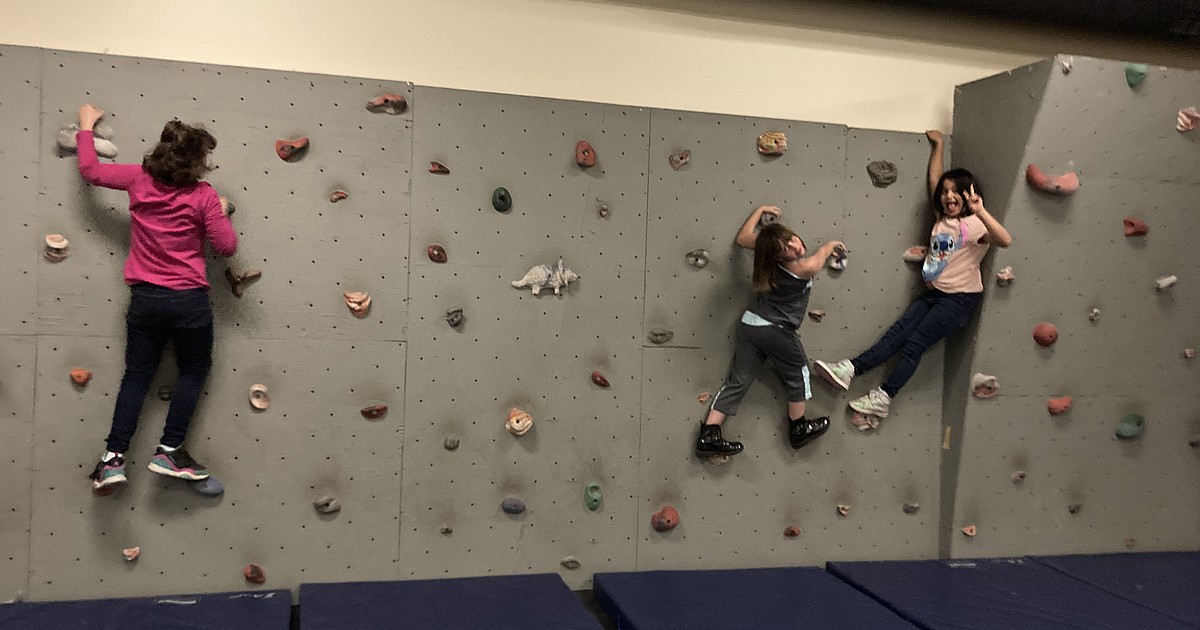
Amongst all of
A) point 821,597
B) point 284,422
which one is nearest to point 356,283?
point 284,422

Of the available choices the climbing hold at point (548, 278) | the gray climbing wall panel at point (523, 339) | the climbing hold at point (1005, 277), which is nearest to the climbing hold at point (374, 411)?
the gray climbing wall panel at point (523, 339)

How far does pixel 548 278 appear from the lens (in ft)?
10.4

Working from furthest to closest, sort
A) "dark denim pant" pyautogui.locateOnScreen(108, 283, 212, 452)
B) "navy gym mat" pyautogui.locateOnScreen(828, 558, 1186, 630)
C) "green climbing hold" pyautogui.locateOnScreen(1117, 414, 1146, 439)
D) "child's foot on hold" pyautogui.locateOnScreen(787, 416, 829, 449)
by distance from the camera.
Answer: "green climbing hold" pyautogui.locateOnScreen(1117, 414, 1146, 439), "child's foot on hold" pyautogui.locateOnScreen(787, 416, 829, 449), "navy gym mat" pyautogui.locateOnScreen(828, 558, 1186, 630), "dark denim pant" pyautogui.locateOnScreen(108, 283, 212, 452)

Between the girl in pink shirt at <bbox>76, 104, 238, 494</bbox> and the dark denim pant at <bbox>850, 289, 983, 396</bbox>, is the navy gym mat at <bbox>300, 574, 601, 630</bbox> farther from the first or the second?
the dark denim pant at <bbox>850, 289, 983, 396</bbox>

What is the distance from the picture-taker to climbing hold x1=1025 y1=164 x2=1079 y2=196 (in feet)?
11.1

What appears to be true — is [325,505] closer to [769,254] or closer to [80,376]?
[80,376]

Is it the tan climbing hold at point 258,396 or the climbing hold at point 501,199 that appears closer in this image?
the tan climbing hold at point 258,396

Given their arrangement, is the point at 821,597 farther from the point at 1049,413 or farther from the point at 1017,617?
the point at 1049,413

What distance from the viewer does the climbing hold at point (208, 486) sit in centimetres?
284

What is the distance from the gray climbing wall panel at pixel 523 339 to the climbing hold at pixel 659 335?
0.19 ft

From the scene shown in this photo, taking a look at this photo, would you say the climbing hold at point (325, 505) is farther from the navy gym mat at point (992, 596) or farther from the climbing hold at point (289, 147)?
the navy gym mat at point (992, 596)

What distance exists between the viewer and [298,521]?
297cm

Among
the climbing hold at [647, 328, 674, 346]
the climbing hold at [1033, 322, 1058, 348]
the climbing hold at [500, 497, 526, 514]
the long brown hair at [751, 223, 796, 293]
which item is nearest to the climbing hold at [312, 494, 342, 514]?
the climbing hold at [500, 497, 526, 514]

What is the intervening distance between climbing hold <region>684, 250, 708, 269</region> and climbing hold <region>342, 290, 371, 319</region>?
1.24m
